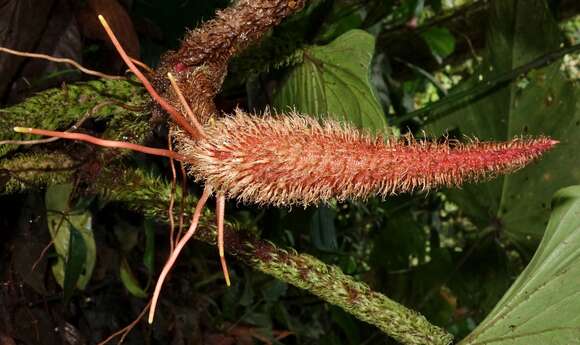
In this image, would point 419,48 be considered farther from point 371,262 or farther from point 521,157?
point 521,157

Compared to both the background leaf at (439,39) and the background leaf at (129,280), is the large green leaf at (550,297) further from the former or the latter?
the background leaf at (439,39)

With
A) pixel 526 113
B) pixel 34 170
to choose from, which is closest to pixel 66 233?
pixel 34 170

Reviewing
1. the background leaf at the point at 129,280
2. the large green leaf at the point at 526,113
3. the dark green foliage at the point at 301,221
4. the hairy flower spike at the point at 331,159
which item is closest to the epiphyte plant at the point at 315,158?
the hairy flower spike at the point at 331,159

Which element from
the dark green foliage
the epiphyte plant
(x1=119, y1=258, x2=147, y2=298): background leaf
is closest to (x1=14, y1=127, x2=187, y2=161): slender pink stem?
the epiphyte plant

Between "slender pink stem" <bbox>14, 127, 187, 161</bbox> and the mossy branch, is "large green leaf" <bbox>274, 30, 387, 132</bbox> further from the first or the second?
"slender pink stem" <bbox>14, 127, 187, 161</bbox>

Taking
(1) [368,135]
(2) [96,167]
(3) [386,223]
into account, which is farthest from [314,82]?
(3) [386,223]

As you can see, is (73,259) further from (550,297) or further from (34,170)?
(550,297)
